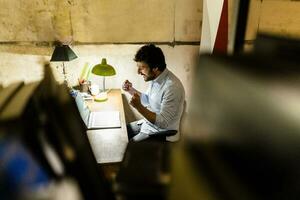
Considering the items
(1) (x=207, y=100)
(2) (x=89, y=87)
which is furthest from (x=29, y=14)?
(1) (x=207, y=100)

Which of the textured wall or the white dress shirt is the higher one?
the textured wall

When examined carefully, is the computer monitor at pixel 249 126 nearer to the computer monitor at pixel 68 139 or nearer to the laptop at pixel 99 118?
the computer monitor at pixel 68 139

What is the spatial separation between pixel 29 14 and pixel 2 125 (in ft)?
A: 11.5

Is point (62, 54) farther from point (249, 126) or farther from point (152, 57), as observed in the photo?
point (249, 126)

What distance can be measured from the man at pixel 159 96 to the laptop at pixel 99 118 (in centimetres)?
24

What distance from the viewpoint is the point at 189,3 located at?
3633mm

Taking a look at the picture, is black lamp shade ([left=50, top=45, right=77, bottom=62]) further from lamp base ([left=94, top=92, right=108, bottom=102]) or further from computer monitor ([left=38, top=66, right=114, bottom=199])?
computer monitor ([left=38, top=66, right=114, bottom=199])

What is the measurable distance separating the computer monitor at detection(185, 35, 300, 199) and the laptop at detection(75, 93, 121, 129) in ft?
6.31

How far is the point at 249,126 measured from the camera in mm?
463

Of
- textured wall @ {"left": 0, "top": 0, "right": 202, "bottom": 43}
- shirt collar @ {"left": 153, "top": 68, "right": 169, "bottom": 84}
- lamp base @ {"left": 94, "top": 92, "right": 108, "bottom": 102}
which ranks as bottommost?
lamp base @ {"left": 94, "top": 92, "right": 108, "bottom": 102}

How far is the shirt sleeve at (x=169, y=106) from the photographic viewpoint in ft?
8.52

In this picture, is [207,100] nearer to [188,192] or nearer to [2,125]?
[188,192]

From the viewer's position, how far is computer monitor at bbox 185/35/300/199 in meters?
0.40

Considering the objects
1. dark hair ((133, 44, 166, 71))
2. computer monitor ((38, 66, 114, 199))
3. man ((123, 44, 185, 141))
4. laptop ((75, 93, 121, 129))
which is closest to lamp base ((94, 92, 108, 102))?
laptop ((75, 93, 121, 129))
